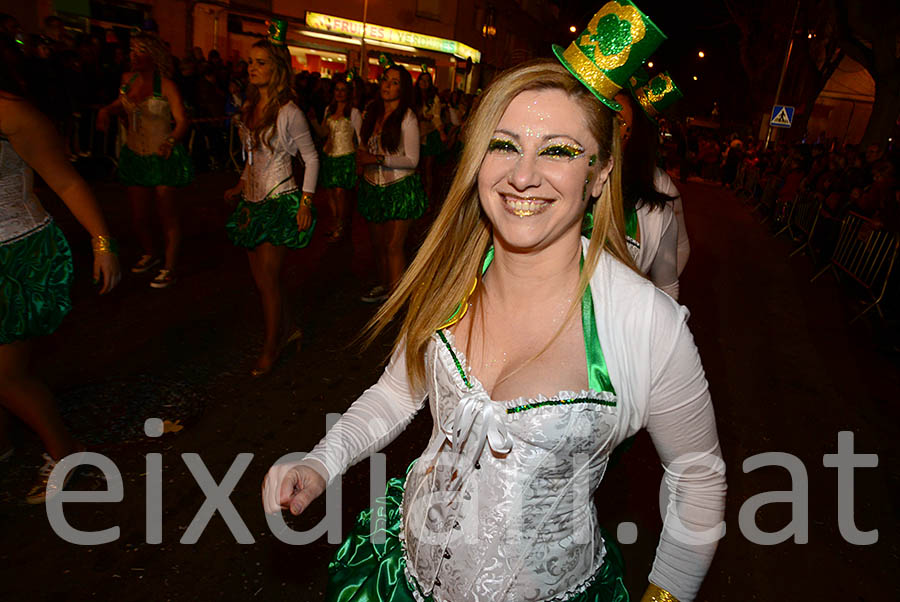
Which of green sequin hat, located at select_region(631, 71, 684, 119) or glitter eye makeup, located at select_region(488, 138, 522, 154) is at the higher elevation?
green sequin hat, located at select_region(631, 71, 684, 119)

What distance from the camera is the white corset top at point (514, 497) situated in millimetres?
1496

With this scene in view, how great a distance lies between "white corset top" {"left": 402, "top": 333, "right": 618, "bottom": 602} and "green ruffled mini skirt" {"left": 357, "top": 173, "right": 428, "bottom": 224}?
4.72m

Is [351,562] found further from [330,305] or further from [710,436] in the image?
[330,305]

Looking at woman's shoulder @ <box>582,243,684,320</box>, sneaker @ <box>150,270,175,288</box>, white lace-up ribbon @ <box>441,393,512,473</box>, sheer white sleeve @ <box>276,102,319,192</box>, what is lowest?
sneaker @ <box>150,270,175,288</box>

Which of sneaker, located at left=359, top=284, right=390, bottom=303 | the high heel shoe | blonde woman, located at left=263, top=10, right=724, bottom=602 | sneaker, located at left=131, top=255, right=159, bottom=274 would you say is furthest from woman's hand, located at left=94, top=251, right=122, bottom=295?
sneaker, located at left=131, top=255, right=159, bottom=274

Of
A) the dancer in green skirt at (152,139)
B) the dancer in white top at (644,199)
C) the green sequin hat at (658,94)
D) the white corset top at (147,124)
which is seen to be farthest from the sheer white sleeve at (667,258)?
the white corset top at (147,124)

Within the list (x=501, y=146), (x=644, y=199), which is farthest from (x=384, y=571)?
(x=644, y=199)

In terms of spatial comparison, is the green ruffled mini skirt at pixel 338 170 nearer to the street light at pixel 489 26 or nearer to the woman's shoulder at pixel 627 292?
the woman's shoulder at pixel 627 292

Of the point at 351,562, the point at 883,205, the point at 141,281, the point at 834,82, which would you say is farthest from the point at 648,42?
the point at 834,82

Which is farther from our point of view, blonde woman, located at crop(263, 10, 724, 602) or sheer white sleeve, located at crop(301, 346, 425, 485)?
sheer white sleeve, located at crop(301, 346, 425, 485)

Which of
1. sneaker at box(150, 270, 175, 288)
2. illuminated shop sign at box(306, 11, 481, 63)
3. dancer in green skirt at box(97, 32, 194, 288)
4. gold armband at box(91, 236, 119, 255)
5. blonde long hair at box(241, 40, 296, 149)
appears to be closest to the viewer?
gold armband at box(91, 236, 119, 255)

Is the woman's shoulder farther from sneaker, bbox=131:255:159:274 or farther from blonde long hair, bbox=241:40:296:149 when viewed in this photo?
sneaker, bbox=131:255:159:274

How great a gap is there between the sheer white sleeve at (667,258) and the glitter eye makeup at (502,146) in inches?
63.7

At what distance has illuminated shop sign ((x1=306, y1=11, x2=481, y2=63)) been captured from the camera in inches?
1004
